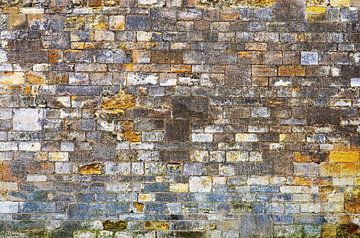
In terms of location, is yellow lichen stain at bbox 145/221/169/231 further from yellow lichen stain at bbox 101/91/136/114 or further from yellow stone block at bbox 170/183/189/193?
yellow lichen stain at bbox 101/91/136/114

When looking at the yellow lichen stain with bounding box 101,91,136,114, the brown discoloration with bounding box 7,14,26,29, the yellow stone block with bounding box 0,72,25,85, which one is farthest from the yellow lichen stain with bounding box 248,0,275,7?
the yellow stone block with bounding box 0,72,25,85

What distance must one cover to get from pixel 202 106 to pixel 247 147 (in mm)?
657

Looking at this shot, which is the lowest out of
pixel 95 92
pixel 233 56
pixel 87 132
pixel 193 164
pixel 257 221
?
pixel 257 221

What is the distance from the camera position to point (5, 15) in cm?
552

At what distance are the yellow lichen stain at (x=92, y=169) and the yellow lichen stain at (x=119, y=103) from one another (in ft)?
1.95

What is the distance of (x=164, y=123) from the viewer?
18.1 feet

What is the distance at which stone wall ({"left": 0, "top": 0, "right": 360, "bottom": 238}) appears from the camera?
18.1ft

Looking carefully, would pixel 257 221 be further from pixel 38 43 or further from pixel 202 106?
pixel 38 43

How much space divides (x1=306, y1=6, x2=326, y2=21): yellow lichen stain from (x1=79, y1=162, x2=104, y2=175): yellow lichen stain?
2.77 m

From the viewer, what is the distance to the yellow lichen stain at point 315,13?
5539 millimetres

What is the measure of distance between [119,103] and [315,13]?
234cm

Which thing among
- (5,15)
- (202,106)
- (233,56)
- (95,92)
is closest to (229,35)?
(233,56)

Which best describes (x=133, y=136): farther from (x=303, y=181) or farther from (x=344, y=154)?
(x=344, y=154)

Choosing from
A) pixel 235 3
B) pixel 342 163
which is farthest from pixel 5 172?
pixel 342 163
